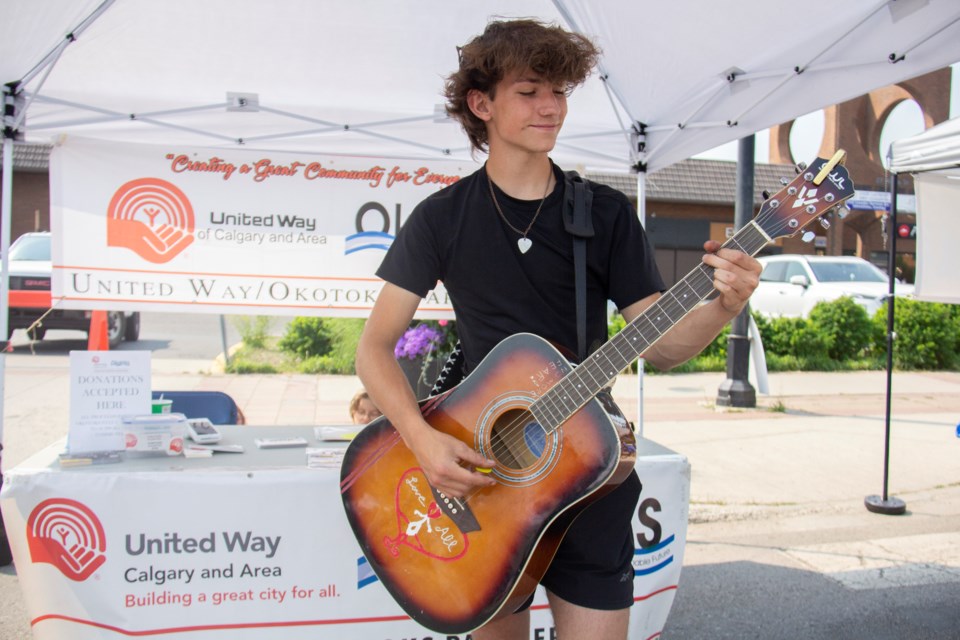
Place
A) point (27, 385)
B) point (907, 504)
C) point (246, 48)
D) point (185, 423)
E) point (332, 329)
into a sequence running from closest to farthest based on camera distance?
point (185, 423) → point (246, 48) → point (907, 504) → point (27, 385) → point (332, 329)

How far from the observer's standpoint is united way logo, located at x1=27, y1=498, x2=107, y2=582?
2807mm

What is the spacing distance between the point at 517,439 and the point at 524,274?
0.41m

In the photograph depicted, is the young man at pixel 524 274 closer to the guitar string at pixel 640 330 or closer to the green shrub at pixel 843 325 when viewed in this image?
the guitar string at pixel 640 330

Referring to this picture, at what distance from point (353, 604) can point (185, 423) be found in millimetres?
991

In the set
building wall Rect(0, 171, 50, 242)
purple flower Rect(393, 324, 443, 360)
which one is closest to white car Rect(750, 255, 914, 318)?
purple flower Rect(393, 324, 443, 360)

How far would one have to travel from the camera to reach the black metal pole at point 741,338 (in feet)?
26.6

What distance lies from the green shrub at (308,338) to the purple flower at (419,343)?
610 centimetres

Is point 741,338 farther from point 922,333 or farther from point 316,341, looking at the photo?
point 316,341

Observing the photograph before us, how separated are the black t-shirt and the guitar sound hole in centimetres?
19

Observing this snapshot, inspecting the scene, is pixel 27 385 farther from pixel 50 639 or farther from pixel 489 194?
pixel 489 194

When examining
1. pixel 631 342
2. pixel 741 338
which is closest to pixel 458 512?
pixel 631 342

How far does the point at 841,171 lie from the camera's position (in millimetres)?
1756

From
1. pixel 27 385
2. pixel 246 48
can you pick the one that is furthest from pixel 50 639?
pixel 27 385

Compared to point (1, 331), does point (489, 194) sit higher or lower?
higher
